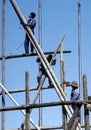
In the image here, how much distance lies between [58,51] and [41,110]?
155 centimetres

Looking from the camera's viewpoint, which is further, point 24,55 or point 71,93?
point 24,55

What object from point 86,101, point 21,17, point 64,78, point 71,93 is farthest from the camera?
point 64,78

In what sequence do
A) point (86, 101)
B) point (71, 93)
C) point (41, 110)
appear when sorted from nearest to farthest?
point (86, 101)
point (71, 93)
point (41, 110)

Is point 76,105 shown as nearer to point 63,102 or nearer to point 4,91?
point 63,102

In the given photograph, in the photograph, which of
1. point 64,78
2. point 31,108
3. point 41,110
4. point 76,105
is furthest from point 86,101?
point 41,110

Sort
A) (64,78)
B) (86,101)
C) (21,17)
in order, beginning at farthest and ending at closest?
1. (64,78)
2. (21,17)
3. (86,101)

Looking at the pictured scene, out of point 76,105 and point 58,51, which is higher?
point 58,51

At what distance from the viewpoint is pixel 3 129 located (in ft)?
42.0

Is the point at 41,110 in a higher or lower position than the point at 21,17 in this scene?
lower

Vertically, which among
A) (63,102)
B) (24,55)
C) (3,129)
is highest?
(24,55)

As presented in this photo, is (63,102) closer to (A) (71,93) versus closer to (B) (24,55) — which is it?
(A) (71,93)

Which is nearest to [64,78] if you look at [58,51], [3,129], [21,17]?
[58,51]

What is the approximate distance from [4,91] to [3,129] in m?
1.04

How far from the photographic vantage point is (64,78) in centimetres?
1320
